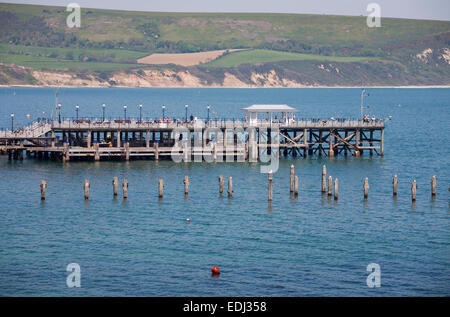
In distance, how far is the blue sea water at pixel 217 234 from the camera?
5500cm

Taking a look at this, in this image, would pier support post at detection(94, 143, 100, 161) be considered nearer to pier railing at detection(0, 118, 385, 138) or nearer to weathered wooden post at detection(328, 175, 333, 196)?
pier railing at detection(0, 118, 385, 138)

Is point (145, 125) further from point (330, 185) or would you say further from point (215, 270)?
point (215, 270)

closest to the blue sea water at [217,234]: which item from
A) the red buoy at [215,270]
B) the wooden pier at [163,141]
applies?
the red buoy at [215,270]

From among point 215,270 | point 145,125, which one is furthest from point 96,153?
point 215,270

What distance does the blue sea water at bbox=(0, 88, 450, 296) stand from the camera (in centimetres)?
5500

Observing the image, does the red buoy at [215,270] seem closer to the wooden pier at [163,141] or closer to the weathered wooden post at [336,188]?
the weathered wooden post at [336,188]

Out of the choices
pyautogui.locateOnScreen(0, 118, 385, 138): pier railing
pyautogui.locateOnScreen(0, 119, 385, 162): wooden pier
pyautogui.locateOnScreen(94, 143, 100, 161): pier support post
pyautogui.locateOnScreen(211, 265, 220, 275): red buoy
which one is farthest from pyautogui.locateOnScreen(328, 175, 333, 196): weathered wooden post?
pyautogui.locateOnScreen(94, 143, 100, 161): pier support post

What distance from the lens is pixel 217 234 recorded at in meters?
68.2
